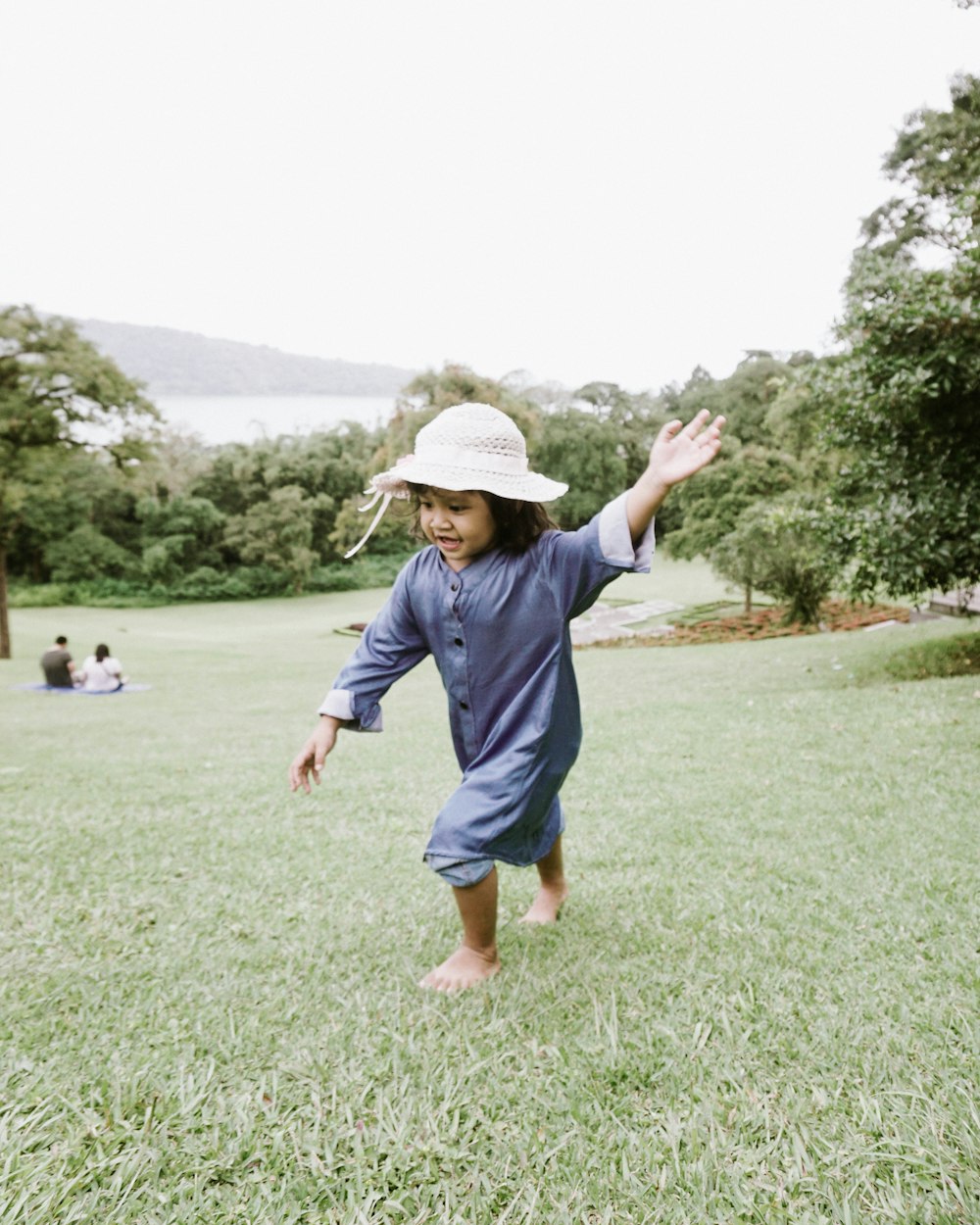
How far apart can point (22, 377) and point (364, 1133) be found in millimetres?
15776

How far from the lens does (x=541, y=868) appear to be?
2482 mm

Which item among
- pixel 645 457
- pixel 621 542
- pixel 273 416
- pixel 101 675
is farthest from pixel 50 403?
pixel 273 416

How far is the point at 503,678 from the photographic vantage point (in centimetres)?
208

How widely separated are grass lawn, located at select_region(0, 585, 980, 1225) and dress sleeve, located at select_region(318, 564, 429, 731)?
27.5 inches

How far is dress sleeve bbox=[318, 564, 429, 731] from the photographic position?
2182 mm

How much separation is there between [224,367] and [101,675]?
7672cm

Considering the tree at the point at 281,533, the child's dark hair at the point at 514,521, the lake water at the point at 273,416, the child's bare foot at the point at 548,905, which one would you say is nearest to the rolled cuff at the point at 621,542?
the child's dark hair at the point at 514,521

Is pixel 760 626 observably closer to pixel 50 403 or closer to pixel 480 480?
pixel 50 403

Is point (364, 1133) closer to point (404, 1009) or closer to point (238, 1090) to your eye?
point (238, 1090)

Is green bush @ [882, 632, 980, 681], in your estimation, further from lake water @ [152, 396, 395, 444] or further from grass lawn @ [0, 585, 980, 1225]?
lake water @ [152, 396, 395, 444]

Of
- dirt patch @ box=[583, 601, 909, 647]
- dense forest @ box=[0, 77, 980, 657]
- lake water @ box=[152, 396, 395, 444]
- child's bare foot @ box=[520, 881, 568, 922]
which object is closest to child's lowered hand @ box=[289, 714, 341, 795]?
child's bare foot @ box=[520, 881, 568, 922]

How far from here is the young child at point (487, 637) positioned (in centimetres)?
196

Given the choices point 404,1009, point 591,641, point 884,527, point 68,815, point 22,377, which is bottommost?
point 591,641

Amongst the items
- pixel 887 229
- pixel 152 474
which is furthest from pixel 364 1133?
pixel 152 474
